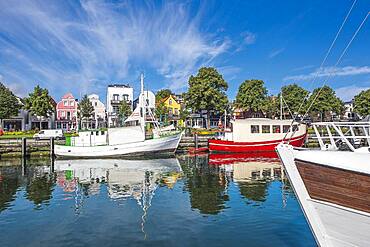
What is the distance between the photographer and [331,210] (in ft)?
21.8

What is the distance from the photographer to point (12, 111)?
58344 millimetres

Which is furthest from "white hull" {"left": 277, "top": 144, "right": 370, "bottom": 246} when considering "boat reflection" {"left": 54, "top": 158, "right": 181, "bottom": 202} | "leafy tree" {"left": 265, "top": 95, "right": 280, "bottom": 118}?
"leafy tree" {"left": 265, "top": 95, "right": 280, "bottom": 118}

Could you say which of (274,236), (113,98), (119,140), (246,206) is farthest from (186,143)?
(113,98)

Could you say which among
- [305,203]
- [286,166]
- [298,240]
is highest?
[286,166]

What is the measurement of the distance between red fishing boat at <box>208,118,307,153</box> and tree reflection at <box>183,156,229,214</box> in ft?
29.4

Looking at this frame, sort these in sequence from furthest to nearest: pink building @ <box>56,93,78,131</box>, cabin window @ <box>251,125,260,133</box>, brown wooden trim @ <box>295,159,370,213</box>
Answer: pink building @ <box>56,93,78,131</box>, cabin window @ <box>251,125,260,133</box>, brown wooden trim @ <box>295,159,370,213</box>

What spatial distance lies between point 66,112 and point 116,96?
41.3 ft

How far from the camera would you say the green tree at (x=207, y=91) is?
208 ft

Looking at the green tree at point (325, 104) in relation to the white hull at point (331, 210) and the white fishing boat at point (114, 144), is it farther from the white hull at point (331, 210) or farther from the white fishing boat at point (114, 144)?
the white hull at point (331, 210)

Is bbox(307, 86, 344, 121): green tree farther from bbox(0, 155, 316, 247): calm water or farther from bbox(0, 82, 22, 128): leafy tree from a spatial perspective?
bbox(0, 82, 22, 128): leafy tree

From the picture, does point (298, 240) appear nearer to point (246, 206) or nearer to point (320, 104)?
point (246, 206)

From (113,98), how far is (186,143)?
41.0 m

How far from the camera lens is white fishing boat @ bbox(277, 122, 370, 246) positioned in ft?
20.2

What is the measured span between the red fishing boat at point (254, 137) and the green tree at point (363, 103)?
45.3 metres
